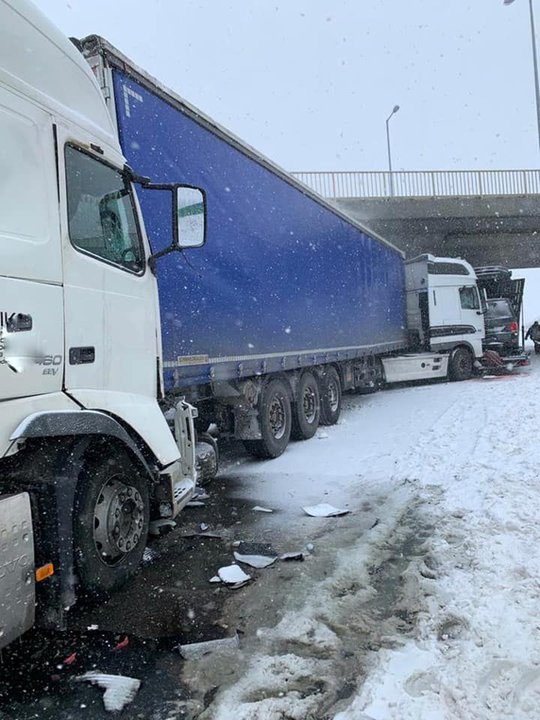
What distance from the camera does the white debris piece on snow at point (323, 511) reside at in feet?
18.1

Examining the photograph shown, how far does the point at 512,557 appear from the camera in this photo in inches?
158

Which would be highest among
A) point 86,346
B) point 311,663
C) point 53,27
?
point 53,27

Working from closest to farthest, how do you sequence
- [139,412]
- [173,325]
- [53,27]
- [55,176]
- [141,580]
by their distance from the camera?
[55,176] < [53,27] < [139,412] < [141,580] < [173,325]

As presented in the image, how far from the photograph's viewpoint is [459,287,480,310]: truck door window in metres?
17.0

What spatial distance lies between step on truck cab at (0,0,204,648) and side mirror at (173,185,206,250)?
0.02 m

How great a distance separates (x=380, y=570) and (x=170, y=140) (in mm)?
4201

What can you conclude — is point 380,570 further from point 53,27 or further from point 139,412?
point 53,27

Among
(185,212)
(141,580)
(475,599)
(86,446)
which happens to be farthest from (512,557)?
(185,212)

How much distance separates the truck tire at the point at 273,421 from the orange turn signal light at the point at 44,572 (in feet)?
15.4

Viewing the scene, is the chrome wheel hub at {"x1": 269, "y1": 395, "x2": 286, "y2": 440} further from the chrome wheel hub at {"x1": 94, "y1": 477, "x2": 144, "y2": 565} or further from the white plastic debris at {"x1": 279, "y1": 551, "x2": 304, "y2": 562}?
the chrome wheel hub at {"x1": 94, "y1": 477, "x2": 144, "y2": 565}

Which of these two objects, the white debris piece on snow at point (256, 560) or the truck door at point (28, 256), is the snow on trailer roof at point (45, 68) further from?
the white debris piece on snow at point (256, 560)

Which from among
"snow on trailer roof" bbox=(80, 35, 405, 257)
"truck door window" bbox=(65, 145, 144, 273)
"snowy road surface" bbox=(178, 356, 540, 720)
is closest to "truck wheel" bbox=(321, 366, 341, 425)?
"snowy road surface" bbox=(178, 356, 540, 720)

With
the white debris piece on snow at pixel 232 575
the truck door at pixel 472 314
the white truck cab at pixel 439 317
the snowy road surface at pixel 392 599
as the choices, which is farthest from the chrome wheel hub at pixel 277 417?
the truck door at pixel 472 314

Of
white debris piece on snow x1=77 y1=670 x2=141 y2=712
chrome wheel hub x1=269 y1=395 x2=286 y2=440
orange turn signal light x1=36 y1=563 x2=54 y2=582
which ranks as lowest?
white debris piece on snow x1=77 y1=670 x2=141 y2=712
